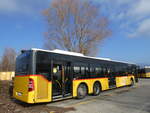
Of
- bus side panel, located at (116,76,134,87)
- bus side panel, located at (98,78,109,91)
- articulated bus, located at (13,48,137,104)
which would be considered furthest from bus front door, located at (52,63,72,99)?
bus side panel, located at (116,76,134,87)

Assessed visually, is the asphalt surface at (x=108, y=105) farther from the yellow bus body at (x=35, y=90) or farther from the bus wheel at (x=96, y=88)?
the bus wheel at (x=96, y=88)

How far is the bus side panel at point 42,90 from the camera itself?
694 centimetres

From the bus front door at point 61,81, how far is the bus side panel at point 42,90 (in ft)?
1.22

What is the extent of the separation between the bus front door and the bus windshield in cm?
144

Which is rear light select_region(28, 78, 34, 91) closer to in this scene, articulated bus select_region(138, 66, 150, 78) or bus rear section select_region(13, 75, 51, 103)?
bus rear section select_region(13, 75, 51, 103)

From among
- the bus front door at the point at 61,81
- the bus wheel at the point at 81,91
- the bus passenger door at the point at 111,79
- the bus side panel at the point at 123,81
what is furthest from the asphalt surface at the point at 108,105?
the bus side panel at the point at 123,81

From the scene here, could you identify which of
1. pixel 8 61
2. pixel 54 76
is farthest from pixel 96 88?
pixel 8 61

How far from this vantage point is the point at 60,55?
840 centimetres

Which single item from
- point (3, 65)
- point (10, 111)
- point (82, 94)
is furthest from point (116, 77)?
point (3, 65)

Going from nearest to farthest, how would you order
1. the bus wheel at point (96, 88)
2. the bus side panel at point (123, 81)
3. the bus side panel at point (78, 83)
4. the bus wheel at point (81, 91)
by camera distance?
the bus side panel at point (78, 83) < the bus wheel at point (81, 91) < the bus wheel at point (96, 88) < the bus side panel at point (123, 81)

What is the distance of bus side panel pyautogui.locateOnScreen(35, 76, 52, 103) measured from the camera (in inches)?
273

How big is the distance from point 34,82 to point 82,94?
3842mm

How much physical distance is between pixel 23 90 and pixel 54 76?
173cm

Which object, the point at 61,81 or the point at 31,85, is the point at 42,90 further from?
the point at 61,81
